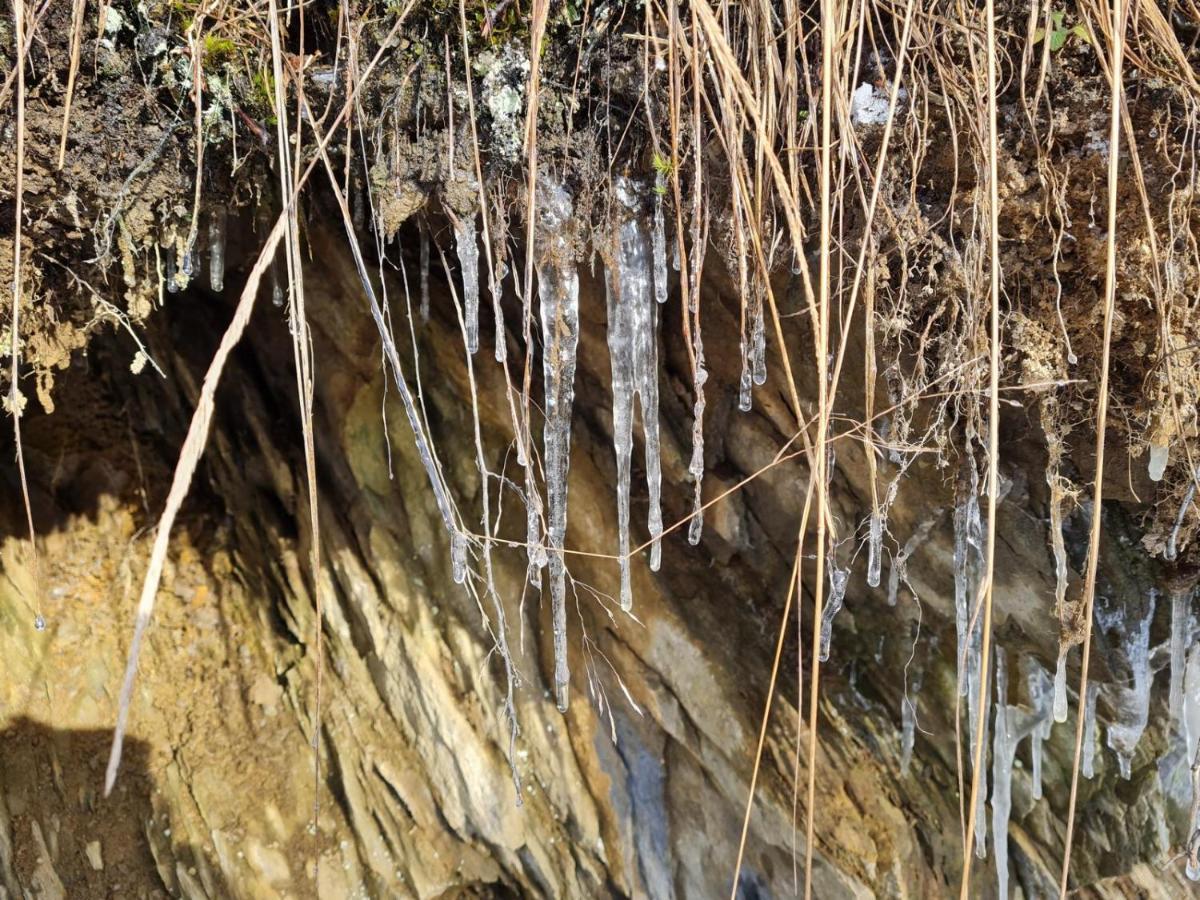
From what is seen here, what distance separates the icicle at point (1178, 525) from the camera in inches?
63.6

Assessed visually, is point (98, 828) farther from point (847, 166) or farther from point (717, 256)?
point (847, 166)

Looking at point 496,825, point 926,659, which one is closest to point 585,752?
point 496,825

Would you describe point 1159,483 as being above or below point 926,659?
above

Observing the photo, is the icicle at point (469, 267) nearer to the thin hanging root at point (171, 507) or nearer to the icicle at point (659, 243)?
the icicle at point (659, 243)

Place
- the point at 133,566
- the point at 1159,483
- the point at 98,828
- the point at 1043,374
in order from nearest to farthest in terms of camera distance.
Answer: the point at 1043,374
the point at 1159,483
the point at 98,828
the point at 133,566

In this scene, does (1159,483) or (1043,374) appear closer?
(1043,374)

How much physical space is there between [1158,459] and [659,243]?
1009mm

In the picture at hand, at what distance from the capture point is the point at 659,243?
159 centimetres

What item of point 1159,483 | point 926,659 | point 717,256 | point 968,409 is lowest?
point 926,659

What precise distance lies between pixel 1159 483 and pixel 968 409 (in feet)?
1.55

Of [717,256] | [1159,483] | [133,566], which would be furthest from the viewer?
[133,566]

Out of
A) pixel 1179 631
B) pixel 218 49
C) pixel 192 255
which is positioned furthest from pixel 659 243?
pixel 1179 631

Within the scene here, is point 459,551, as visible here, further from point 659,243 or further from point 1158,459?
point 1158,459

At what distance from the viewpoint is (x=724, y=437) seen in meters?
2.29
